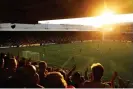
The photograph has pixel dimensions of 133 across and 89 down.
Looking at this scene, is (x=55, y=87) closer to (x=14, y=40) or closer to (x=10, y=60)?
(x=10, y=60)

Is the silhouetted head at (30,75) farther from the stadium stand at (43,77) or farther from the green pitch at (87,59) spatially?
the green pitch at (87,59)

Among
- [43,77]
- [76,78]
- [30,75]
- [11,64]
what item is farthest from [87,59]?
[30,75]

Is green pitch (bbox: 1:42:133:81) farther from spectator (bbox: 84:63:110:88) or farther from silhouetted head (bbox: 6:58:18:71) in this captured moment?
spectator (bbox: 84:63:110:88)

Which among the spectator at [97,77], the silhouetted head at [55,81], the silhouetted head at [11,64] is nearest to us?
the silhouetted head at [55,81]

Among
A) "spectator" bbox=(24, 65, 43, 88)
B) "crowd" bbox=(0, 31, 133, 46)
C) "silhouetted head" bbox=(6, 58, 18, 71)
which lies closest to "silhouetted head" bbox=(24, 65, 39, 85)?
"spectator" bbox=(24, 65, 43, 88)

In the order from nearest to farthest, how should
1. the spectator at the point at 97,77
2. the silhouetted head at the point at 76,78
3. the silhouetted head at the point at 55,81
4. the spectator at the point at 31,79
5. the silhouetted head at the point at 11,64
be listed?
1. the silhouetted head at the point at 55,81
2. the spectator at the point at 31,79
3. the spectator at the point at 97,77
4. the silhouetted head at the point at 11,64
5. the silhouetted head at the point at 76,78

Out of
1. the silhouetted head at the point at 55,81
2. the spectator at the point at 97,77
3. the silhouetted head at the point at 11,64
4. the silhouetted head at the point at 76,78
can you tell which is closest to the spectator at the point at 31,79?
the silhouetted head at the point at 55,81

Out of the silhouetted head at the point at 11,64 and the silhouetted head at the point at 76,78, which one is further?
the silhouetted head at the point at 76,78

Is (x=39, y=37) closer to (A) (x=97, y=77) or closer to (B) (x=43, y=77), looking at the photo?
(B) (x=43, y=77)

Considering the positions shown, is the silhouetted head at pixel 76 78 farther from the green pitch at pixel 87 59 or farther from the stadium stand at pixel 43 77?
the green pitch at pixel 87 59

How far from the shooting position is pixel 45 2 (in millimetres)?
5195

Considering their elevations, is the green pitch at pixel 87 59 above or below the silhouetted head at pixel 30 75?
below

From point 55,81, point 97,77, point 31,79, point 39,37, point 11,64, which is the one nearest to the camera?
point 55,81

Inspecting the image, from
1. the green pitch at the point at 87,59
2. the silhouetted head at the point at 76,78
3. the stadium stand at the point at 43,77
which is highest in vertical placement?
the stadium stand at the point at 43,77
